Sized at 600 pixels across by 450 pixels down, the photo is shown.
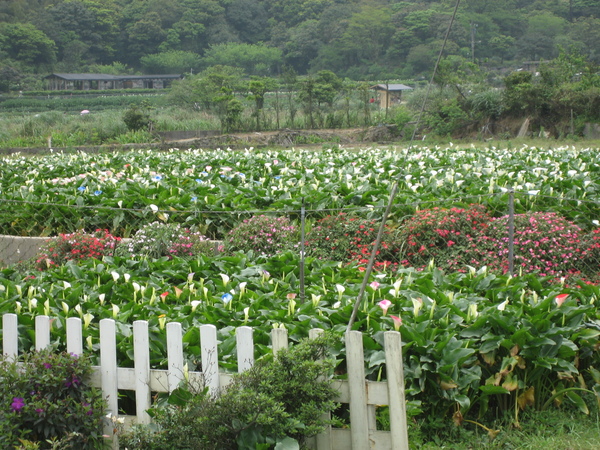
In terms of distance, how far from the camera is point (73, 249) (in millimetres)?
5469

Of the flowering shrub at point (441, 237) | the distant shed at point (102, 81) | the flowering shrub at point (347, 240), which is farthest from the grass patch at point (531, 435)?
the distant shed at point (102, 81)

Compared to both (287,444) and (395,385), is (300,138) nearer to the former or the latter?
(395,385)

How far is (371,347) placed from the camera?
3082mm

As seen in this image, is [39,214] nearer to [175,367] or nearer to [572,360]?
[175,367]

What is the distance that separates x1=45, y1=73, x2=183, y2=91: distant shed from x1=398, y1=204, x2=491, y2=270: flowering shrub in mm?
49711

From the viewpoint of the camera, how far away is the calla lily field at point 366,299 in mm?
3102

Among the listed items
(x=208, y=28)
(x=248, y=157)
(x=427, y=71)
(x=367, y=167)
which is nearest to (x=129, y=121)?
(x=248, y=157)

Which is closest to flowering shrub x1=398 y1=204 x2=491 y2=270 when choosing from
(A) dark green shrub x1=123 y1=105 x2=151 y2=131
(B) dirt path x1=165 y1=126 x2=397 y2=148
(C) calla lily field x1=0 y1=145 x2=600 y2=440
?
(C) calla lily field x1=0 y1=145 x2=600 y2=440

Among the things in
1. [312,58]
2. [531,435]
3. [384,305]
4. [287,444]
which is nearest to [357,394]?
[287,444]

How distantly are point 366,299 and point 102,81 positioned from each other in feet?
175

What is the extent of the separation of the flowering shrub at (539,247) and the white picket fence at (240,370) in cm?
271

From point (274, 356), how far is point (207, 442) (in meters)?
0.43

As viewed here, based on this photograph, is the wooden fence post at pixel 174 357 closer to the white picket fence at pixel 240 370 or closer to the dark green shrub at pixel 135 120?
the white picket fence at pixel 240 370

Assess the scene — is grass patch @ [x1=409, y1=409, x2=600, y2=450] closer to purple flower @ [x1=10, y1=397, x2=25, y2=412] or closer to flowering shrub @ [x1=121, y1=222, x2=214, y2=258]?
purple flower @ [x1=10, y1=397, x2=25, y2=412]
